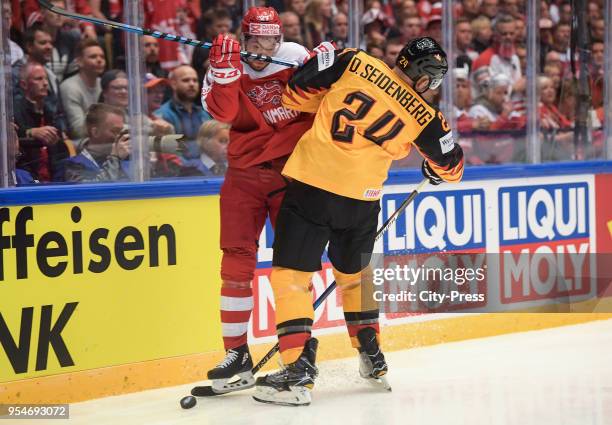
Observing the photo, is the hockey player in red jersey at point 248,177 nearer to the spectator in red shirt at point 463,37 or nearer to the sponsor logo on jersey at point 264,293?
the sponsor logo on jersey at point 264,293

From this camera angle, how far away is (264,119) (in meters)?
4.20

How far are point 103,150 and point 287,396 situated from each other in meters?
1.36

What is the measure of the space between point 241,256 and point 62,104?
1.09 metres

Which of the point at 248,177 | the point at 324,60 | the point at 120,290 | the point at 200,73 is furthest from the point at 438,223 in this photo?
the point at 120,290

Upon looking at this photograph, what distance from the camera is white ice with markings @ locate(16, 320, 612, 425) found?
3.91 m

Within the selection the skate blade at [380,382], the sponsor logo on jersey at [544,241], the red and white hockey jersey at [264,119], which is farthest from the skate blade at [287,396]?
the sponsor logo on jersey at [544,241]

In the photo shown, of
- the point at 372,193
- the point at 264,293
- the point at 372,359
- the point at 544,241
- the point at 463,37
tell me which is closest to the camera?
the point at 372,193

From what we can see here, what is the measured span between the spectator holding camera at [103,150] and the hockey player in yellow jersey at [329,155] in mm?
904

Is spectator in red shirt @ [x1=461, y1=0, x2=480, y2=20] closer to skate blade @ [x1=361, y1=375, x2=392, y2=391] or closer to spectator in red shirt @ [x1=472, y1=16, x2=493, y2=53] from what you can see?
spectator in red shirt @ [x1=472, y1=16, x2=493, y2=53]

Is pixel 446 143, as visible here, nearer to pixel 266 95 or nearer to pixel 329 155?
pixel 329 155

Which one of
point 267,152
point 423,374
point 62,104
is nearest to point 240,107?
point 267,152

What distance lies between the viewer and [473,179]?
5473 mm

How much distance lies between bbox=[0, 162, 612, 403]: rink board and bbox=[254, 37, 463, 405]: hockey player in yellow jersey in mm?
556

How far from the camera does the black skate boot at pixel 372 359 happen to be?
4.30m
